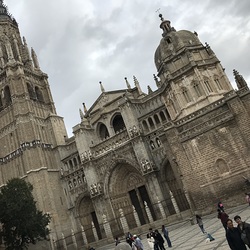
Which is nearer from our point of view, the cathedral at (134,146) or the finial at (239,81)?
the cathedral at (134,146)

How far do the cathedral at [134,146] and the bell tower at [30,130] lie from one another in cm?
12

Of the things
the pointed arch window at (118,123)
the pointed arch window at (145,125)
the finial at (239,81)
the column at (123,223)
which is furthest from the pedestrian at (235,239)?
Result: the pointed arch window at (118,123)

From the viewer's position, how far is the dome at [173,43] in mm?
27203

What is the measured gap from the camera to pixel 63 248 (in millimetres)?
28203

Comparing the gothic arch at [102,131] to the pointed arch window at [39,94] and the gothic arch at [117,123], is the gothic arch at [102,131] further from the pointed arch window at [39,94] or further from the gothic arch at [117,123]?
the pointed arch window at [39,94]

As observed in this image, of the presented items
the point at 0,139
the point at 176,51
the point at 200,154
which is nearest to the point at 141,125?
the point at 176,51

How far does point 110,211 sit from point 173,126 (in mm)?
14285

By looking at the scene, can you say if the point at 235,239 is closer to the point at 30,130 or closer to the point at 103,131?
the point at 103,131

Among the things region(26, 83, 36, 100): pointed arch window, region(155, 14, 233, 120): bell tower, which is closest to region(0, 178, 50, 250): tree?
region(155, 14, 233, 120): bell tower

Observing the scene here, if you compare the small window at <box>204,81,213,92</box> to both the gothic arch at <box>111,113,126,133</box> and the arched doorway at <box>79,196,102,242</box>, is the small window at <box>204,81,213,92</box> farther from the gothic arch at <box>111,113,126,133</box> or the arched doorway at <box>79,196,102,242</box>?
the arched doorway at <box>79,196,102,242</box>

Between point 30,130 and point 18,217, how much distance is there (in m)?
13.0

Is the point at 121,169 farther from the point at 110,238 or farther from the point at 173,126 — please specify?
the point at 173,126

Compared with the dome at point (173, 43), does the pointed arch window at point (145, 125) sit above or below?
below

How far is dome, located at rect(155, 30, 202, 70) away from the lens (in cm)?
2720
